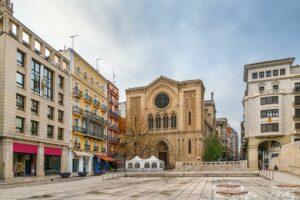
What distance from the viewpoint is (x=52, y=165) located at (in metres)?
41.7

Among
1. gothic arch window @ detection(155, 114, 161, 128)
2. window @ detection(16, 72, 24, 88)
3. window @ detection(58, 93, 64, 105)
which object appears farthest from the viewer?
gothic arch window @ detection(155, 114, 161, 128)

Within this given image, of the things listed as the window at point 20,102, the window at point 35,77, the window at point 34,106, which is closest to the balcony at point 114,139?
the window at point 34,106

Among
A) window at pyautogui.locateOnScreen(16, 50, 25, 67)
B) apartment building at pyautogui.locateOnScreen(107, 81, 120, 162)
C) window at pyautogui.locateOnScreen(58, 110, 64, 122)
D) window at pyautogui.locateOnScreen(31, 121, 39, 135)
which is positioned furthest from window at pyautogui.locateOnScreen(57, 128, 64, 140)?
apartment building at pyautogui.locateOnScreen(107, 81, 120, 162)

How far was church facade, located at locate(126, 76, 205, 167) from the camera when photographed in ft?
220

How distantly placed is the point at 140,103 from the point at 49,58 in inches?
1383

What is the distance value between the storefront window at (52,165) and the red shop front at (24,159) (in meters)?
2.82

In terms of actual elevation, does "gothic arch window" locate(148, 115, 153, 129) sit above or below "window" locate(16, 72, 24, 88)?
below

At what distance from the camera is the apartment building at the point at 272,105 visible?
59.8 meters

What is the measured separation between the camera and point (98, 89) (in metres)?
57.8

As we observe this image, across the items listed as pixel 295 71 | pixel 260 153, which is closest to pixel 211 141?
pixel 260 153

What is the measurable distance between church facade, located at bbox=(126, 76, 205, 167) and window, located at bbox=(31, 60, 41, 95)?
29.6 meters

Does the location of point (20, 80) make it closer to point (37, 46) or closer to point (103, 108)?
point (37, 46)

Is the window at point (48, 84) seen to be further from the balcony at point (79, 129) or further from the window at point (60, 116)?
the balcony at point (79, 129)

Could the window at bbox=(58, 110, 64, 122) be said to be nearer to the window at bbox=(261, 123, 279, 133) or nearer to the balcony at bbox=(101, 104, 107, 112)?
the balcony at bbox=(101, 104, 107, 112)
